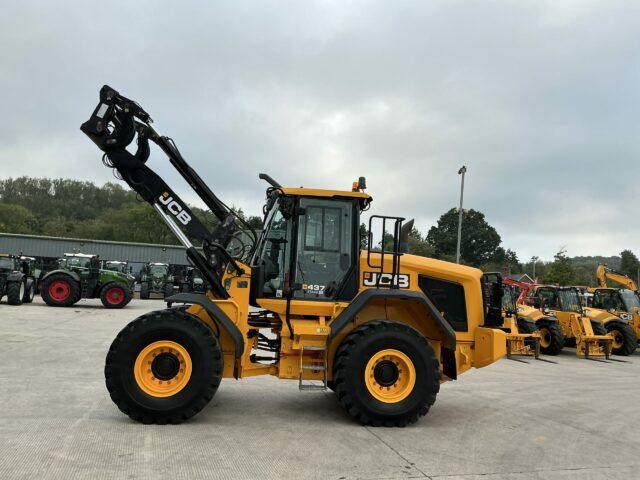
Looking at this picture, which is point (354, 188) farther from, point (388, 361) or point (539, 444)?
point (539, 444)

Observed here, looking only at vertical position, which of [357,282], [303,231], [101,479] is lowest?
[101,479]

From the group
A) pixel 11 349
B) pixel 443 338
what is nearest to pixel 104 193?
pixel 11 349

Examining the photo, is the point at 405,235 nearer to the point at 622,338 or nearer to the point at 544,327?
the point at 544,327

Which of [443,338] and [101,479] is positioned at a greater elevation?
[443,338]

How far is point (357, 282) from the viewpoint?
609 cm

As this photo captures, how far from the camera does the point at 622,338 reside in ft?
52.4

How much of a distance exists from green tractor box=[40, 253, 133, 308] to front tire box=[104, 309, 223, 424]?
56.0ft

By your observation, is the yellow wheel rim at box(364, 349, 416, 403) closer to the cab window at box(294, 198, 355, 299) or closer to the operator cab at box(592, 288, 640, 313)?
the cab window at box(294, 198, 355, 299)

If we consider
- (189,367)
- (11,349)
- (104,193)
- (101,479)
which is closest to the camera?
(101,479)

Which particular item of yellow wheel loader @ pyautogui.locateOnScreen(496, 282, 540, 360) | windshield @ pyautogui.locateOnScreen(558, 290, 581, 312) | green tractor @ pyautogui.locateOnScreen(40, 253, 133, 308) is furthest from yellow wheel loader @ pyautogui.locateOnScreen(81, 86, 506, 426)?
green tractor @ pyautogui.locateOnScreen(40, 253, 133, 308)

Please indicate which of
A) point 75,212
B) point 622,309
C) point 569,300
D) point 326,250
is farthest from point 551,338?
point 75,212

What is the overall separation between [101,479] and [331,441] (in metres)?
2.16

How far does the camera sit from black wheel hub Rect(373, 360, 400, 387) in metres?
5.73

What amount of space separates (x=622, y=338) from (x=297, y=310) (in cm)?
1418
